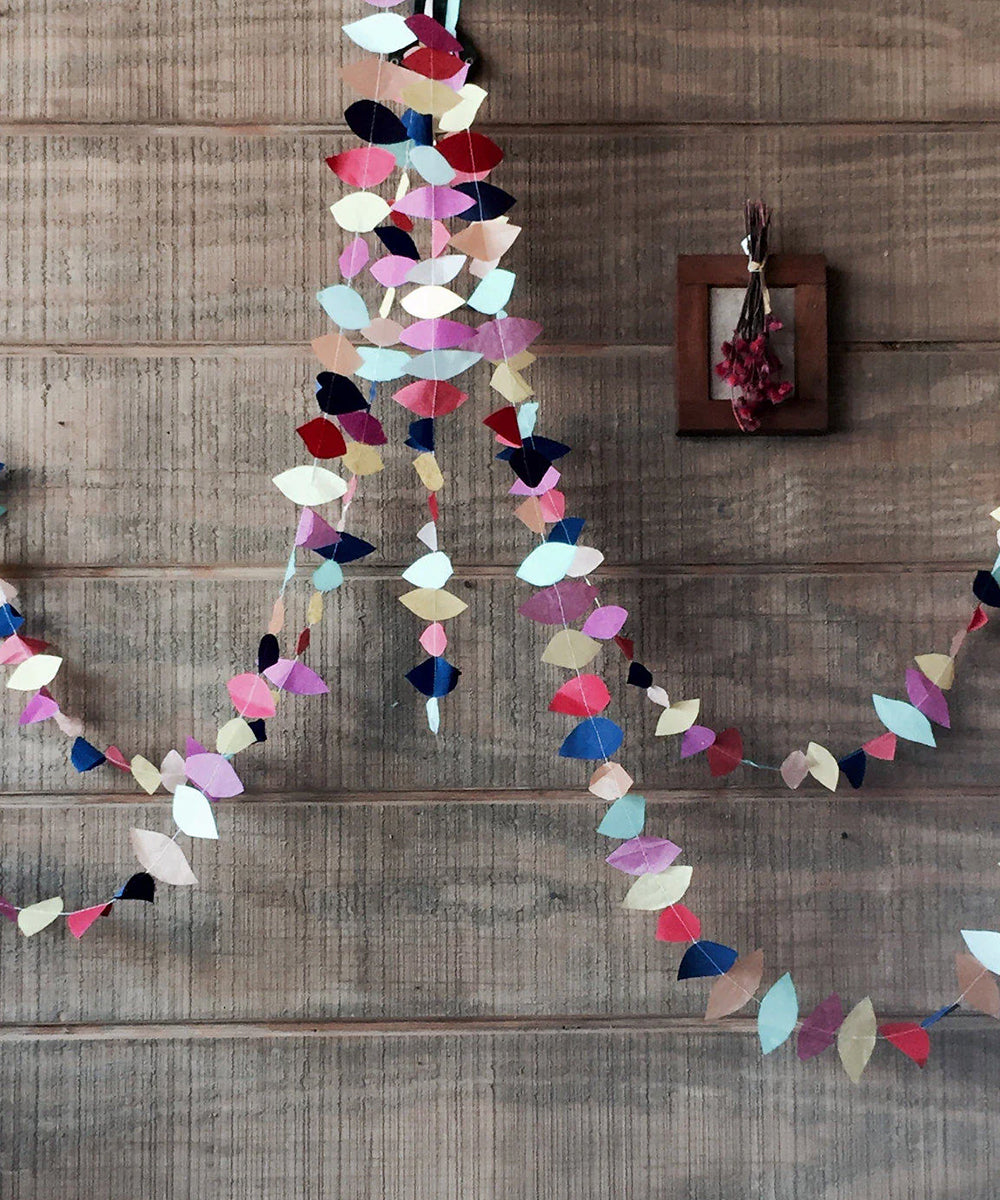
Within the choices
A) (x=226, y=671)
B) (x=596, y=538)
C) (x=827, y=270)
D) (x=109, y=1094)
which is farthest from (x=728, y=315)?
(x=109, y=1094)


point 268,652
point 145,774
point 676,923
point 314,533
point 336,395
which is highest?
point 336,395

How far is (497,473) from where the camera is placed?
0.89 meters

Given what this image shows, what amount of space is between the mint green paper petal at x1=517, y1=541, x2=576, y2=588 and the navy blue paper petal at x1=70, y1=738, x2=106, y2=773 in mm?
425

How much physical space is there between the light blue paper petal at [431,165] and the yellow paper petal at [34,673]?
0.52m

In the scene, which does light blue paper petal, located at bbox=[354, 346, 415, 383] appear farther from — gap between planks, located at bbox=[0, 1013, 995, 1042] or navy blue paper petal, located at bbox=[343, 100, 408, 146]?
gap between planks, located at bbox=[0, 1013, 995, 1042]

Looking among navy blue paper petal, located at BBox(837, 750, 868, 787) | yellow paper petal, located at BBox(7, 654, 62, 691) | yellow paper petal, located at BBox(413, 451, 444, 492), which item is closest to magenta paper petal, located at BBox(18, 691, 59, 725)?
yellow paper petal, located at BBox(7, 654, 62, 691)

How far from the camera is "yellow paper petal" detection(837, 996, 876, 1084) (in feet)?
2.56

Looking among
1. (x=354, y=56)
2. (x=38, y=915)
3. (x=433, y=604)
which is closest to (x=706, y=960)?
(x=433, y=604)

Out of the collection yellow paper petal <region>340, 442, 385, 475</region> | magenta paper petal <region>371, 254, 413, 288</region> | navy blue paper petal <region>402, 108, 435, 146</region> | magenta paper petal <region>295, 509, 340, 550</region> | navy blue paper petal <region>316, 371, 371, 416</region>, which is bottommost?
magenta paper petal <region>295, 509, 340, 550</region>

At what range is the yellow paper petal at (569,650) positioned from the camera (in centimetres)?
77

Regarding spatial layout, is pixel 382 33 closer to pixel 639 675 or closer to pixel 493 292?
pixel 493 292

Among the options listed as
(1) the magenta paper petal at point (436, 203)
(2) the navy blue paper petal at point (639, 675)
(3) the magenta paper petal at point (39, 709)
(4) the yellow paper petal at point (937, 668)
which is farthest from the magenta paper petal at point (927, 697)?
(3) the magenta paper petal at point (39, 709)

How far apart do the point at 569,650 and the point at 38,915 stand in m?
0.54

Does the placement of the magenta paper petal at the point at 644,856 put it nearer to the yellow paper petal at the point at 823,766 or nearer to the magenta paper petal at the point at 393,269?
the yellow paper petal at the point at 823,766
